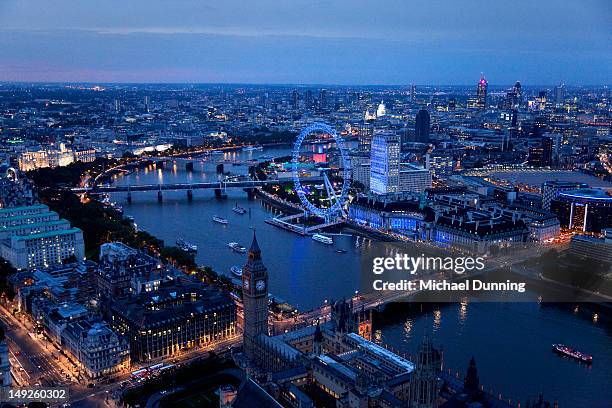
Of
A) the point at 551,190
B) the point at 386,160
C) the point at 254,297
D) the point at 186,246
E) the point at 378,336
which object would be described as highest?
the point at 386,160

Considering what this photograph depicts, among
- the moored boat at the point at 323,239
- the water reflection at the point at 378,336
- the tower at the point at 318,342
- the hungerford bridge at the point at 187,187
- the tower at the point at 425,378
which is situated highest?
the tower at the point at 425,378

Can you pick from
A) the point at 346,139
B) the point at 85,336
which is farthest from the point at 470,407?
the point at 346,139

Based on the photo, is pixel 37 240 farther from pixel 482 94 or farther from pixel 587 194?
pixel 482 94

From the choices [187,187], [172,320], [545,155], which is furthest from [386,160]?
[172,320]

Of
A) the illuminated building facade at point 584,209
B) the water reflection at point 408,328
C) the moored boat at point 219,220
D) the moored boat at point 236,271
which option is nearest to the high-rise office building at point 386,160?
the illuminated building facade at point 584,209

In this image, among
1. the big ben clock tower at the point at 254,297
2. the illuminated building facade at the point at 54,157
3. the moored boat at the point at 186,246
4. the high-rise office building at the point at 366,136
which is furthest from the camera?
the high-rise office building at the point at 366,136

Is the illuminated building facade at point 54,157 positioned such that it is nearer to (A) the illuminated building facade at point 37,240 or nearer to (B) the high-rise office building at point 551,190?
(A) the illuminated building facade at point 37,240
